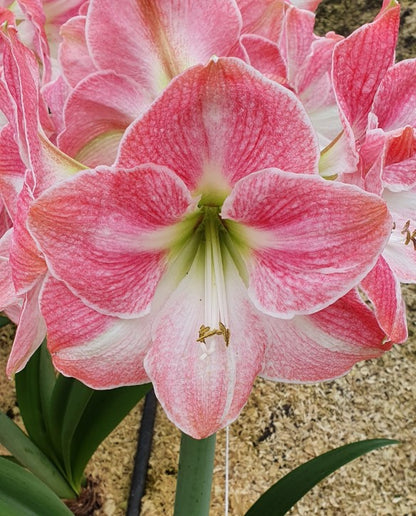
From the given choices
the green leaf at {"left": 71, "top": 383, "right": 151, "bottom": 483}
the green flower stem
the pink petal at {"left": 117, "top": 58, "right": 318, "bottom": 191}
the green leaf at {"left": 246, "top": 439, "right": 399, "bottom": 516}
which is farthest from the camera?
the green leaf at {"left": 71, "top": 383, "right": 151, "bottom": 483}

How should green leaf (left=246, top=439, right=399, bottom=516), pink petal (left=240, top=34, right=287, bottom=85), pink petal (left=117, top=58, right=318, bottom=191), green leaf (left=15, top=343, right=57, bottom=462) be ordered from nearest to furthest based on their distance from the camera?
pink petal (left=117, top=58, right=318, bottom=191), pink petal (left=240, top=34, right=287, bottom=85), green leaf (left=246, top=439, right=399, bottom=516), green leaf (left=15, top=343, right=57, bottom=462)

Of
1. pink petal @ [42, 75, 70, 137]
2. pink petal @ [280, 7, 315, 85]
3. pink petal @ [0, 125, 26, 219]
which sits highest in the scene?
pink petal @ [42, 75, 70, 137]

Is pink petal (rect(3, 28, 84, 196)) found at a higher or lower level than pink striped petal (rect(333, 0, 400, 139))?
higher

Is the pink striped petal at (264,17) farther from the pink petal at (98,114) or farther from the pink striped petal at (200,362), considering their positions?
the pink striped petal at (200,362)

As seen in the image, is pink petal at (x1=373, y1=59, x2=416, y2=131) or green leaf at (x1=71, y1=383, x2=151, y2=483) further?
green leaf at (x1=71, y1=383, x2=151, y2=483)

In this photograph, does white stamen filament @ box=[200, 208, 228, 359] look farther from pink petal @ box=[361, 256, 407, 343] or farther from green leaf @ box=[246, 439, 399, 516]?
green leaf @ box=[246, 439, 399, 516]

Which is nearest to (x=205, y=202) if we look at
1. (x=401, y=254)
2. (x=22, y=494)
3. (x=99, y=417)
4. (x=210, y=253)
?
(x=210, y=253)

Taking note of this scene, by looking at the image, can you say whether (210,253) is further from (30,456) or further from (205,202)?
(30,456)

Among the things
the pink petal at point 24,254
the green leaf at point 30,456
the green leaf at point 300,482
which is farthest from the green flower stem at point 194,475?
the green leaf at point 30,456

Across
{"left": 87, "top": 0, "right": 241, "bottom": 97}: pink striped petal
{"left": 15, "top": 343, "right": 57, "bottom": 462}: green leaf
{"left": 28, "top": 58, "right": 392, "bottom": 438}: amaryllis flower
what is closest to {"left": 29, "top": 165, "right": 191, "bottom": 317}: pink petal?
{"left": 28, "top": 58, "right": 392, "bottom": 438}: amaryllis flower
